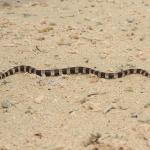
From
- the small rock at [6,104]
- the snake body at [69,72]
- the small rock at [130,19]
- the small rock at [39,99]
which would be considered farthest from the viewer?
the small rock at [130,19]

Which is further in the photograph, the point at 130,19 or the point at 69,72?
the point at 130,19

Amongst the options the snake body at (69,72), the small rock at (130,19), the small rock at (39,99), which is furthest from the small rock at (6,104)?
the small rock at (130,19)

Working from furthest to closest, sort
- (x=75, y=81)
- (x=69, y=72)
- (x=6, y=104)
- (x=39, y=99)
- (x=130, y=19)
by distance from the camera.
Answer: (x=130, y=19), (x=69, y=72), (x=75, y=81), (x=39, y=99), (x=6, y=104)

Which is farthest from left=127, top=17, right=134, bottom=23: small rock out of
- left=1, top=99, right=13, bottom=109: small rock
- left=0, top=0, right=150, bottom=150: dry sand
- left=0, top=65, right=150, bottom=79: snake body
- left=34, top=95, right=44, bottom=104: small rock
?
left=1, top=99, right=13, bottom=109: small rock

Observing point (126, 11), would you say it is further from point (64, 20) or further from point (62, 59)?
point (62, 59)

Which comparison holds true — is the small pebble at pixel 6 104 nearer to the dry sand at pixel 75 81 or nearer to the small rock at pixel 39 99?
the dry sand at pixel 75 81

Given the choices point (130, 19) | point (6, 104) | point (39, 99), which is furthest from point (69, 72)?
point (130, 19)

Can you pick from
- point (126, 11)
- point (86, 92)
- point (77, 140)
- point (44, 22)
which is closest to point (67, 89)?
point (86, 92)

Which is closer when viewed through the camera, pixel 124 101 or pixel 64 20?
pixel 124 101

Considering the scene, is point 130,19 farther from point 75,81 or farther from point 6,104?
point 6,104
